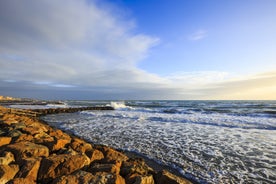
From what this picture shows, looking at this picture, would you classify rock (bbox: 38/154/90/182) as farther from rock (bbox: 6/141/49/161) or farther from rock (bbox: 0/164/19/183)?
rock (bbox: 6/141/49/161)

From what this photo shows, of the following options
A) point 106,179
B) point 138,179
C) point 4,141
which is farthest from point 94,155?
point 4,141

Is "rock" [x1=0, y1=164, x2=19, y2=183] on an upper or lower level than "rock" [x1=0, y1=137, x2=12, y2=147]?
lower

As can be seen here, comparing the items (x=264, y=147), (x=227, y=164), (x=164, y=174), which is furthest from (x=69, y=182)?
(x=264, y=147)

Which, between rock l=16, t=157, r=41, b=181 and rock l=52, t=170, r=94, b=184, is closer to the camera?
rock l=52, t=170, r=94, b=184

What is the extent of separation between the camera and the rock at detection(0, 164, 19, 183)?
2857 millimetres

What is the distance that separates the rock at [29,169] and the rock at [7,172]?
0.25 feet

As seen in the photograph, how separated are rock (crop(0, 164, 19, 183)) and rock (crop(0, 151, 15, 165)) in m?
0.42

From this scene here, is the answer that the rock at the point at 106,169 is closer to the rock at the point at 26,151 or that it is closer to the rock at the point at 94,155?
the rock at the point at 94,155

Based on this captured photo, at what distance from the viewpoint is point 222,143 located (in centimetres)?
738

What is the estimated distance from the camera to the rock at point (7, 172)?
2.86m

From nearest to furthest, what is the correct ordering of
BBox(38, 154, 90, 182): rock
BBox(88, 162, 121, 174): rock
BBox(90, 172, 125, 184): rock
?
BBox(90, 172, 125, 184): rock, BBox(38, 154, 90, 182): rock, BBox(88, 162, 121, 174): rock

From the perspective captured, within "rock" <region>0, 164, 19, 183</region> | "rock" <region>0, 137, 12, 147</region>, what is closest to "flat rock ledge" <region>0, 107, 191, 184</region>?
"rock" <region>0, 164, 19, 183</region>

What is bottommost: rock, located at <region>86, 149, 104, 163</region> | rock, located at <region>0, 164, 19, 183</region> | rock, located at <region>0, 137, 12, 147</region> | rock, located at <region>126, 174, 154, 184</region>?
rock, located at <region>126, 174, 154, 184</region>

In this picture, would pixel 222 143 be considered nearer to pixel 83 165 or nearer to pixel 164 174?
pixel 164 174
